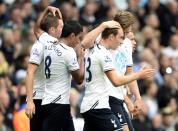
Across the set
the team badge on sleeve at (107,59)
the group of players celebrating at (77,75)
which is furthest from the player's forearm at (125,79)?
the team badge on sleeve at (107,59)

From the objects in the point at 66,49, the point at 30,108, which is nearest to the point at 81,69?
the point at 66,49

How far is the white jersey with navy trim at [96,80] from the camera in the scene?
11.7 metres

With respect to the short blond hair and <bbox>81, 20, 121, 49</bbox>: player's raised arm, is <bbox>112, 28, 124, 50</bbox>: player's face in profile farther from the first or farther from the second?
the short blond hair

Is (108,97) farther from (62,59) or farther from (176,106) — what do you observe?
(176,106)

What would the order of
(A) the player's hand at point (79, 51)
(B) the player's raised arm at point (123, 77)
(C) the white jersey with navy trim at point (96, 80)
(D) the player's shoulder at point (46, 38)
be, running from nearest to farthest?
(B) the player's raised arm at point (123, 77) < (C) the white jersey with navy trim at point (96, 80) < (A) the player's hand at point (79, 51) < (D) the player's shoulder at point (46, 38)

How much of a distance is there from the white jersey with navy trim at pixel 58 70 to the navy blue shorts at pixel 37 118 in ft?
0.88

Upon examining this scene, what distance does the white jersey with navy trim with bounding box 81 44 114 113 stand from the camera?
11.7 meters

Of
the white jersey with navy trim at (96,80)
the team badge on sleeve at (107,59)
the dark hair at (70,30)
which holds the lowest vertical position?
the white jersey with navy trim at (96,80)

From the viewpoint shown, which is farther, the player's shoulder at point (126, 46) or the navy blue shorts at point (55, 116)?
the player's shoulder at point (126, 46)

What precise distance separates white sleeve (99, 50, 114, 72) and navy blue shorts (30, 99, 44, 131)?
116cm

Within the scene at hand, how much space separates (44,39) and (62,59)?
0.55m

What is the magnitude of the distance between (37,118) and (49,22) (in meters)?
1.29

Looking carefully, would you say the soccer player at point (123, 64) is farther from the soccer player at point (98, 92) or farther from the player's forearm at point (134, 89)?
the soccer player at point (98, 92)

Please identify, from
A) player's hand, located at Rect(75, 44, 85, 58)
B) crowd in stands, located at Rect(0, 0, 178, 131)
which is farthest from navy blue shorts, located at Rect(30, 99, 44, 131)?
crowd in stands, located at Rect(0, 0, 178, 131)
